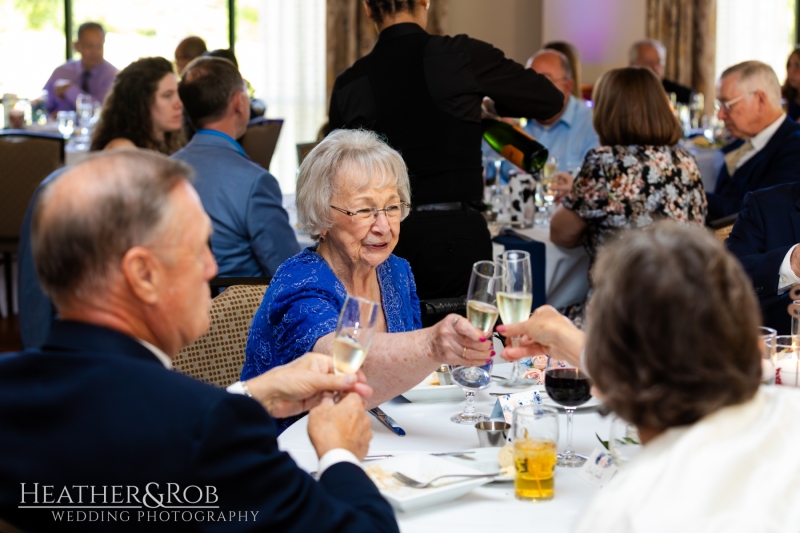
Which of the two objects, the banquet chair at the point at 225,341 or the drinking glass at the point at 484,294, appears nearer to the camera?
the drinking glass at the point at 484,294

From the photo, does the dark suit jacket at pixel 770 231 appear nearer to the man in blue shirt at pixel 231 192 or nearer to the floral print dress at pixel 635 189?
the floral print dress at pixel 635 189

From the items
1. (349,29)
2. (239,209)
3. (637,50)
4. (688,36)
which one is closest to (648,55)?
(637,50)

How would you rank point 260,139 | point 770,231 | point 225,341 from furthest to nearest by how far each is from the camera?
point 260,139 < point 770,231 < point 225,341

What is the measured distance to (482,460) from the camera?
1693mm

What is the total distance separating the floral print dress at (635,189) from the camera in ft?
13.1

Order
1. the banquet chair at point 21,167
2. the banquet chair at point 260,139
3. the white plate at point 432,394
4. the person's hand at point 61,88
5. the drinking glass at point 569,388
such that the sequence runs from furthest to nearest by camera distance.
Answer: the person's hand at point 61,88 < the banquet chair at point 260,139 < the banquet chair at point 21,167 < the white plate at point 432,394 < the drinking glass at point 569,388

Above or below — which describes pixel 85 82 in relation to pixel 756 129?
above

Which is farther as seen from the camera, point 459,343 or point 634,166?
point 634,166

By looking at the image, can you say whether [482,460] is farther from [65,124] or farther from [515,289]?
[65,124]

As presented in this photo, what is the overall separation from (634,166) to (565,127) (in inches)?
69.4

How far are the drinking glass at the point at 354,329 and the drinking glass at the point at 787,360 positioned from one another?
837 mm

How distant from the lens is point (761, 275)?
109 inches

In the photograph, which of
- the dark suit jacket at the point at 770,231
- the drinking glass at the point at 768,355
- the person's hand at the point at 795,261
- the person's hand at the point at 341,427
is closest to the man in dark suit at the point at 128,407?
the person's hand at the point at 341,427

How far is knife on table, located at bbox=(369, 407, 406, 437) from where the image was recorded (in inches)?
76.1
